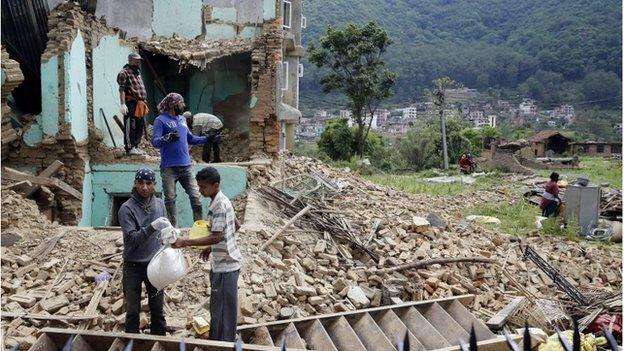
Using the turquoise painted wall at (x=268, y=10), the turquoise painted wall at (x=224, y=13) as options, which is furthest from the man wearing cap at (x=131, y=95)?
the turquoise painted wall at (x=268, y=10)

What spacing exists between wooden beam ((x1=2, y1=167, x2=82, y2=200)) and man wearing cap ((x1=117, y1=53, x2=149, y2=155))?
128cm

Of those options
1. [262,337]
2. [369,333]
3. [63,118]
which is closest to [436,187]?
[63,118]

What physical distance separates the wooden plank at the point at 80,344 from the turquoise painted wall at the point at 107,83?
6.06m

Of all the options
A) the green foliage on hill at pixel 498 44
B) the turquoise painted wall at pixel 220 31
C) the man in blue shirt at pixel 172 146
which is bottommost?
the man in blue shirt at pixel 172 146

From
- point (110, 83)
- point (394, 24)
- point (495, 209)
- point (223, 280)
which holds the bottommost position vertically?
point (495, 209)

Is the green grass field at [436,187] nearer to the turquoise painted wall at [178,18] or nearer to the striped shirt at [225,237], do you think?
the turquoise painted wall at [178,18]

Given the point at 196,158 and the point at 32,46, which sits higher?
the point at 32,46

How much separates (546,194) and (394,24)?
193 feet

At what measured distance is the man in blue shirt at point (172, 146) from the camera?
6.56 meters

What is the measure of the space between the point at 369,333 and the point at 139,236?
2537 millimetres

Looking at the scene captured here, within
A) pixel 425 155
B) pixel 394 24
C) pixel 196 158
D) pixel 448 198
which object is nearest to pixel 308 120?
pixel 394 24

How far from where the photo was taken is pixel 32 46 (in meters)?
9.52

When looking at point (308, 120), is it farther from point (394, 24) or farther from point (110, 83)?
point (110, 83)

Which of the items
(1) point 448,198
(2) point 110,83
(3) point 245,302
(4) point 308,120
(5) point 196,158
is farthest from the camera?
(4) point 308,120
